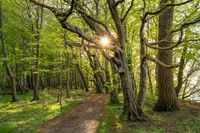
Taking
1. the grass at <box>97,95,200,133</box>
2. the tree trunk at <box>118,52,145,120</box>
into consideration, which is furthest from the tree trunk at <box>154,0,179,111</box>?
the tree trunk at <box>118,52,145,120</box>

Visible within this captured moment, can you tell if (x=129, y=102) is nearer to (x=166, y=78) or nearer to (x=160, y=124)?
(x=160, y=124)

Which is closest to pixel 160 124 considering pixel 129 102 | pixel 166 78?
pixel 129 102

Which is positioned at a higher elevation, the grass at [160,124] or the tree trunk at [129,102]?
the tree trunk at [129,102]

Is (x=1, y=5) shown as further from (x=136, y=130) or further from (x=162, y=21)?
(x=136, y=130)

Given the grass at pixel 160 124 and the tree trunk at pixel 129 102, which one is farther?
the tree trunk at pixel 129 102

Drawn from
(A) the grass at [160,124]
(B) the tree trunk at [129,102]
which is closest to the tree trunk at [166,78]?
(A) the grass at [160,124]

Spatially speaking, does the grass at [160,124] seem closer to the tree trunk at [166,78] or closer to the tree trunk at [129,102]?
the tree trunk at [129,102]

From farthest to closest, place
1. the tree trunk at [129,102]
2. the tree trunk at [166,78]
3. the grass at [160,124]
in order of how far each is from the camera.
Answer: the tree trunk at [166,78] < the tree trunk at [129,102] < the grass at [160,124]

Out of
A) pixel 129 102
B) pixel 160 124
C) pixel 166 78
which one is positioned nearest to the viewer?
pixel 160 124

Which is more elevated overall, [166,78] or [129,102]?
[166,78]

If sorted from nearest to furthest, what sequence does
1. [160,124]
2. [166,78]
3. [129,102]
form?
1. [160,124]
2. [129,102]
3. [166,78]

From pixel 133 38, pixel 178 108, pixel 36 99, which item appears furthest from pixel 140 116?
pixel 36 99

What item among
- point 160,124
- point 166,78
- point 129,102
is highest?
point 166,78

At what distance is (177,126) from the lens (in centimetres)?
915
